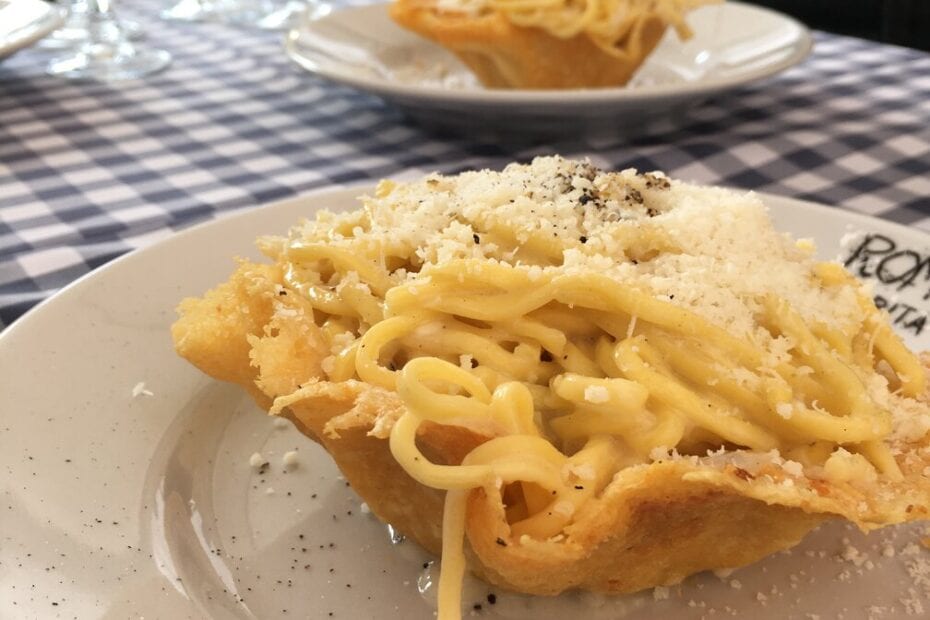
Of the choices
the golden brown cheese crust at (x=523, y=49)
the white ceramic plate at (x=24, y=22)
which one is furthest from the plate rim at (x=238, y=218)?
the white ceramic plate at (x=24, y=22)

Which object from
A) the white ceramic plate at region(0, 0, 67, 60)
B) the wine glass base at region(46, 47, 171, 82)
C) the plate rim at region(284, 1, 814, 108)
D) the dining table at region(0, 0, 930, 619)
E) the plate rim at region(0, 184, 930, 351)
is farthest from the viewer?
the wine glass base at region(46, 47, 171, 82)

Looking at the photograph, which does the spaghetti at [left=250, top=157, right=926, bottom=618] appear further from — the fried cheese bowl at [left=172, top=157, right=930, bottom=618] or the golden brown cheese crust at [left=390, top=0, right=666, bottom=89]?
the golden brown cheese crust at [left=390, top=0, right=666, bottom=89]

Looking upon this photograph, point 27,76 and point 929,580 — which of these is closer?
point 929,580

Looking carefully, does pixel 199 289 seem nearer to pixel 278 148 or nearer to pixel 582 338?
pixel 582 338

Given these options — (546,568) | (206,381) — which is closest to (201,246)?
(206,381)

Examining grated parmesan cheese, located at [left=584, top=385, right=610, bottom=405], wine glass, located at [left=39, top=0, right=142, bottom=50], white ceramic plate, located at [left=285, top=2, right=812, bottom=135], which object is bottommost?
wine glass, located at [left=39, top=0, right=142, bottom=50]

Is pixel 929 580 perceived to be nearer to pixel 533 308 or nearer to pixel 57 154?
pixel 533 308

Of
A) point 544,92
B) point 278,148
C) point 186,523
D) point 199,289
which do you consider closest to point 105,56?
point 278,148

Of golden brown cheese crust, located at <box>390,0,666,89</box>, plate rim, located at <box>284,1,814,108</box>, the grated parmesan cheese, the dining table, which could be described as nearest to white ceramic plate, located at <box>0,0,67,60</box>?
the dining table
